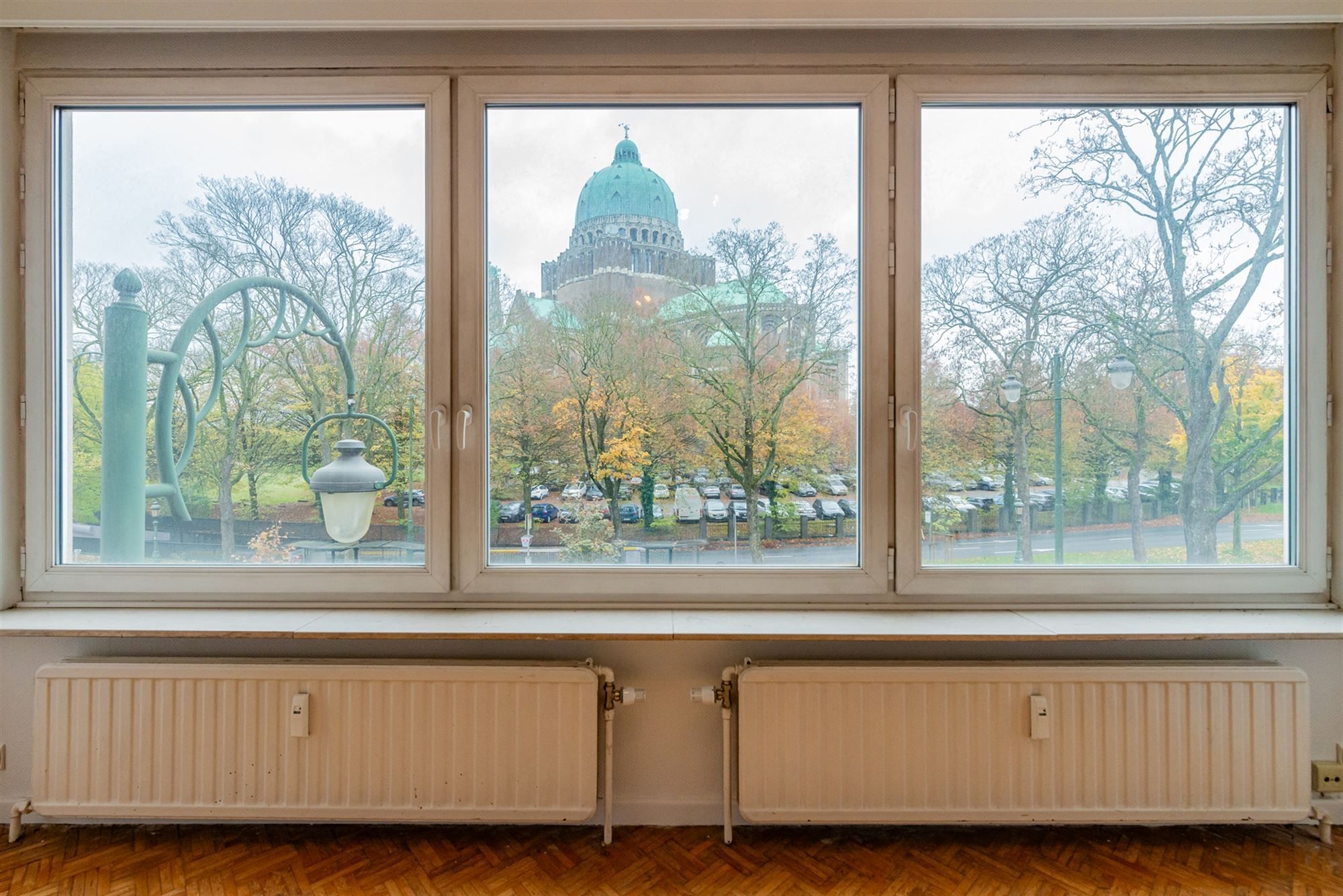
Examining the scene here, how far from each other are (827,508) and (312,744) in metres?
1.77

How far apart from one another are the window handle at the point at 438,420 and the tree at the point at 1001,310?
1.65 metres

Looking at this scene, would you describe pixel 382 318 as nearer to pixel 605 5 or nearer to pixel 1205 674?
pixel 605 5

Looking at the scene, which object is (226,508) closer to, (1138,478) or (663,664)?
(663,664)

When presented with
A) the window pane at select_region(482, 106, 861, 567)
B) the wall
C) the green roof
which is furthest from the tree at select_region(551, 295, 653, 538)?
the wall

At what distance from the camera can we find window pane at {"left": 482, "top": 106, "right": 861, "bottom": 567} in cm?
203

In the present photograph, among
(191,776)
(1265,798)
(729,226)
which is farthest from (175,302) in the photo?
(1265,798)

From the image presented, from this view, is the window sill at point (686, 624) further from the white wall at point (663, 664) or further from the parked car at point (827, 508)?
the parked car at point (827, 508)

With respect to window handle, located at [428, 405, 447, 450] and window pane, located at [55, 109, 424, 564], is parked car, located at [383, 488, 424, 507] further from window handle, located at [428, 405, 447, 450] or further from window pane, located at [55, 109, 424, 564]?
window handle, located at [428, 405, 447, 450]

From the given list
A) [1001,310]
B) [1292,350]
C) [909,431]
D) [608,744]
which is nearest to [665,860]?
[608,744]

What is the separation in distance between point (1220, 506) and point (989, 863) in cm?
142

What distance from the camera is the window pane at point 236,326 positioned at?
2.04m

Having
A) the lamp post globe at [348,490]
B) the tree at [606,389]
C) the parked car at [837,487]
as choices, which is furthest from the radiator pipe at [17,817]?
the parked car at [837,487]

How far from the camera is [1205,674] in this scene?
177cm

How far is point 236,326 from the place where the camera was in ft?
6.70
